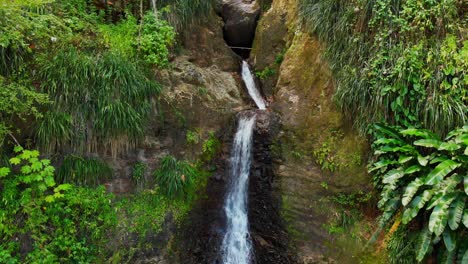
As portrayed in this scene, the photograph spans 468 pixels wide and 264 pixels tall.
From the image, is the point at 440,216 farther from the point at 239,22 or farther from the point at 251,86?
the point at 239,22

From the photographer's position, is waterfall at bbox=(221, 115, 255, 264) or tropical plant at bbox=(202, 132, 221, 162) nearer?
waterfall at bbox=(221, 115, 255, 264)

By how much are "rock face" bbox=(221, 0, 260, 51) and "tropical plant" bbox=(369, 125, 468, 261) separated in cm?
531

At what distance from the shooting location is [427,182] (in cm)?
416

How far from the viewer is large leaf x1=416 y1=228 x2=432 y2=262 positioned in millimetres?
4188

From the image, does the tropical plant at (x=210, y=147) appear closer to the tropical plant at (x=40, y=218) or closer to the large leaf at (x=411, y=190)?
the tropical plant at (x=40, y=218)

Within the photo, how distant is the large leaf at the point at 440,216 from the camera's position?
3.95m

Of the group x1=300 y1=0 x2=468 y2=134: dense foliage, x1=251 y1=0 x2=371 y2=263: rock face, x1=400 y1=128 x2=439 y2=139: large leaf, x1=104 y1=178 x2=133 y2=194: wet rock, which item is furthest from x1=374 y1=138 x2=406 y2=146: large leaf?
x1=104 y1=178 x2=133 y2=194: wet rock

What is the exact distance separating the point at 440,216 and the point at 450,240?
0.35 metres

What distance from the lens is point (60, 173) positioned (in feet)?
17.3

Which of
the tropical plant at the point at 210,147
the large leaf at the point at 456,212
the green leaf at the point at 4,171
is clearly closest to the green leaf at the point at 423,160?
the large leaf at the point at 456,212

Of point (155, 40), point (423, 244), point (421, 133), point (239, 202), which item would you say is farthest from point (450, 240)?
point (155, 40)

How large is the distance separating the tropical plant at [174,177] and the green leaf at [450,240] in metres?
4.05

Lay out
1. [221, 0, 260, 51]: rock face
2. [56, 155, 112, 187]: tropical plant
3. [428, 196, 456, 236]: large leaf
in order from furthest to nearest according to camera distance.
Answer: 1. [221, 0, 260, 51]: rock face
2. [56, 155, 112, 187]: tropical plant
3. [428, 196, 456, 236]: large leaf

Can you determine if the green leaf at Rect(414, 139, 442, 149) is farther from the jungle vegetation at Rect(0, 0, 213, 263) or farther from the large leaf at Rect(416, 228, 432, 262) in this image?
the jungle vegetation at Rect(0, 0, 213, 263)
